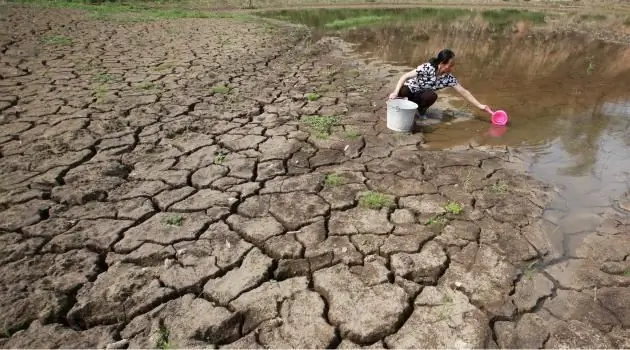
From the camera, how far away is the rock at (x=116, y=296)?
2.03m

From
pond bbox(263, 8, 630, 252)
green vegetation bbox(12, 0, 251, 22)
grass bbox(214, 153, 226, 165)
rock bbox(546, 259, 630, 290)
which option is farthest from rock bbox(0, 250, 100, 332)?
green vegetation bbox(12, 0, 251, 22)

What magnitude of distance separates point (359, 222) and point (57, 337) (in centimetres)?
186

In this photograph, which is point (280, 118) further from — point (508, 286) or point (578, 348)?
point (578, 348)

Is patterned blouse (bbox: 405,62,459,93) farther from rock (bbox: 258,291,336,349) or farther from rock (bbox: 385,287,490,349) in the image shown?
rock (bbox: 258,291,336,349)

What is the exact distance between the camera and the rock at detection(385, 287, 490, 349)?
1.92 m

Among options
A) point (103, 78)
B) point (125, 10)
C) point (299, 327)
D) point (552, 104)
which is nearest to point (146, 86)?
point (103, 78)

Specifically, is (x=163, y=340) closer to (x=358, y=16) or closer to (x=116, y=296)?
(x=116, y=296)

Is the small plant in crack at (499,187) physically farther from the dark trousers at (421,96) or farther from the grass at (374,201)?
the dark trousers at (421,96)

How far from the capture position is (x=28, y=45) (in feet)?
23.2

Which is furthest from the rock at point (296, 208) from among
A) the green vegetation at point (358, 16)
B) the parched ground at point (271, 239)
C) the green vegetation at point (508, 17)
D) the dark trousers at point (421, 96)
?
the green vegetation at point (508, 17)

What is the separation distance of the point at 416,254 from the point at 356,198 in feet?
2.41

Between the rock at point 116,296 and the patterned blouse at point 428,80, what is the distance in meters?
3.61

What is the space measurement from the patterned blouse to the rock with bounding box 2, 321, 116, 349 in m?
3.94

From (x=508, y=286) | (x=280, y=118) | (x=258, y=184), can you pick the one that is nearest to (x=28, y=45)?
(x=280, y=118)
